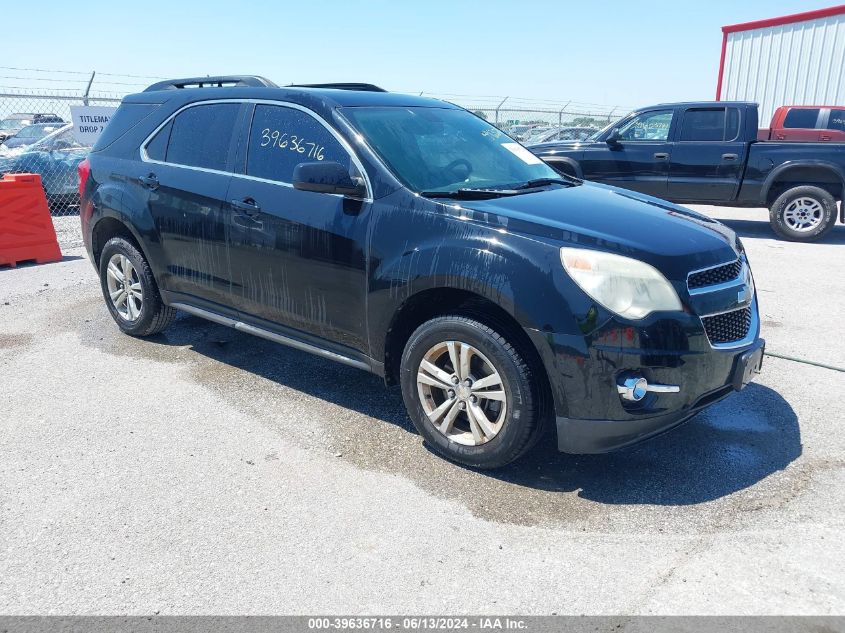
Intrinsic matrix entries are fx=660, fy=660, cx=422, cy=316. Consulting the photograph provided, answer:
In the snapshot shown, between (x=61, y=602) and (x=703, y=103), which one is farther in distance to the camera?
(x=703, y=103)

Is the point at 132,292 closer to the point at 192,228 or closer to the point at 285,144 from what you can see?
the point at 192,228

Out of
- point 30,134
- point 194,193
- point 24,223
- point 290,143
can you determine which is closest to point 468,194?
point 290,143

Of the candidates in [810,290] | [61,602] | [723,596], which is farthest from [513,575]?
[810,290]

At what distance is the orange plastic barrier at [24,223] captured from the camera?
791 cm

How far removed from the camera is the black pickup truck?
9789 millimetres

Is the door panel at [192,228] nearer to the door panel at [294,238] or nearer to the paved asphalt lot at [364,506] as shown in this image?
the door panel at [294,238]

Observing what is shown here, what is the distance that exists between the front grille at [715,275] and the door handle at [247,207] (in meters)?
2.49

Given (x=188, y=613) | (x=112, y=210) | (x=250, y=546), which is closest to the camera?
(x=188, y=613)

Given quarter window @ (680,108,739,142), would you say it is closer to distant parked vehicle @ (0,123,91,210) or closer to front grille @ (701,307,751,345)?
front grille @ (701,307,751,345)

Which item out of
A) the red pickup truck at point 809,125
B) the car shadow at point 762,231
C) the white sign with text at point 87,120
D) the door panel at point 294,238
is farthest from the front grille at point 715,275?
the white sign with text at point 87,120

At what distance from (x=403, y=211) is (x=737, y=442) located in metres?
2.25

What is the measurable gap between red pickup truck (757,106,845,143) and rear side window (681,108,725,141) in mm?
2451

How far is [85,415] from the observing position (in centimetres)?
405

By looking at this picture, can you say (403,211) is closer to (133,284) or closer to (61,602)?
(61,602)
